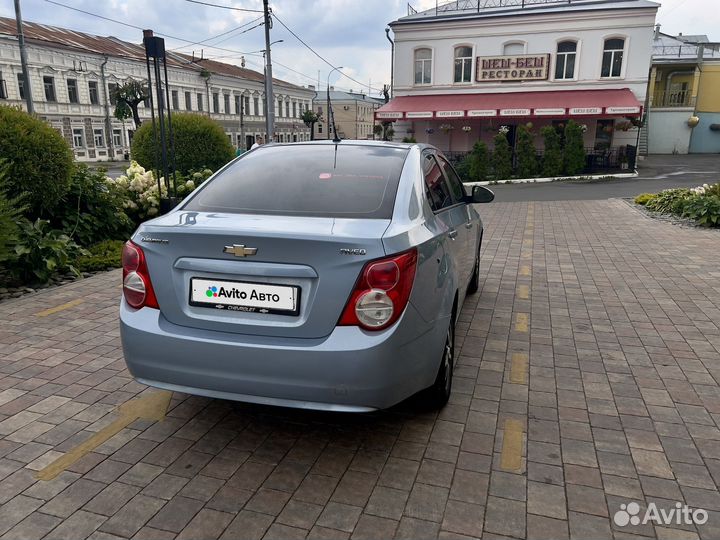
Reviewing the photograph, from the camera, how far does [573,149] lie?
945 inches

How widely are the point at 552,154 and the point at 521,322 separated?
20.5 m

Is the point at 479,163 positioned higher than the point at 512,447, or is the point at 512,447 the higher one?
the point at 479,163

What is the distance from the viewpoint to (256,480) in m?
2.81

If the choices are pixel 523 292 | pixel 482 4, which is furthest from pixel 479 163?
pixel 523 292

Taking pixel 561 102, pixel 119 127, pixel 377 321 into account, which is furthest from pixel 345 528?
pixel 119 127

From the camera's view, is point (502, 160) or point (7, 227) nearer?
point (7, 227)

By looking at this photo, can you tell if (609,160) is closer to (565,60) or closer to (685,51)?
(565,60)

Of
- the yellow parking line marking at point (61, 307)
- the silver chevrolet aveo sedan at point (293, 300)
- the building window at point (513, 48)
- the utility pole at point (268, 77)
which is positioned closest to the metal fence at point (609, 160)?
the building window at point (513, 48)

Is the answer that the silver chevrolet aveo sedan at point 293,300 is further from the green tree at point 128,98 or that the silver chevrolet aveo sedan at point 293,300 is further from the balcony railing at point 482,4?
the green tree at point 128,98

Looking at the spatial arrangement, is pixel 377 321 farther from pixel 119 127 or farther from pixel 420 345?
pixel 119 127

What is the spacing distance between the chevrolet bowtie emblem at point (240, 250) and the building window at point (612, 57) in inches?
1121

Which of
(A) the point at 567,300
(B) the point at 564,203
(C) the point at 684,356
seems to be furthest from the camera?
(B) the point at 564,203

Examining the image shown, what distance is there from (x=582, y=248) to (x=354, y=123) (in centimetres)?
8662

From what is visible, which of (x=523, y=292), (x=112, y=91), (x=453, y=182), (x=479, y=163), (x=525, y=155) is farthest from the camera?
(x=112, y=91)
